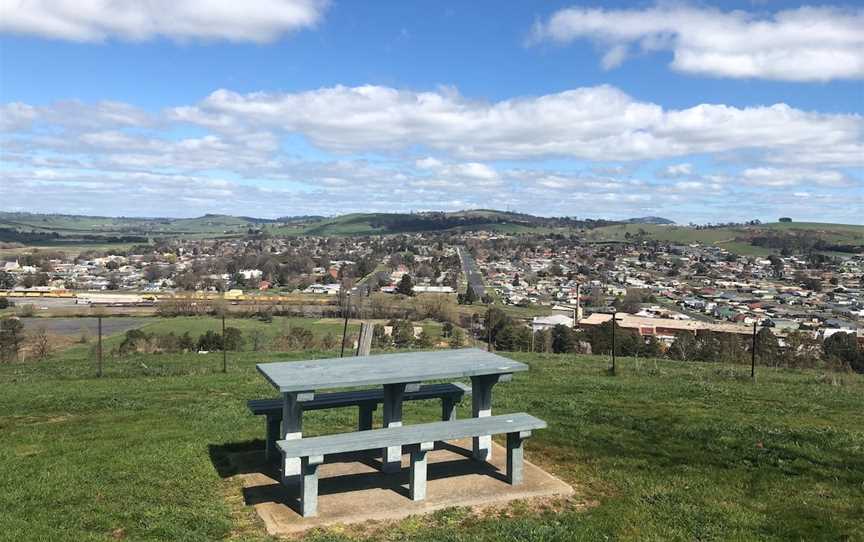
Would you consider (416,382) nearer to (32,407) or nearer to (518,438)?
(518,438)

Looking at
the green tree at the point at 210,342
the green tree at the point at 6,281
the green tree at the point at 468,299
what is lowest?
the green tree at the point at 6,281

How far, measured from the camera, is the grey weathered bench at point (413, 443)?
19.0ft

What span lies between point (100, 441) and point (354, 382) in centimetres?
373

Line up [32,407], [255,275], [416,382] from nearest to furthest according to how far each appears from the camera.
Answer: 1. [416,382]
2. [32,407]
3. [255,275]

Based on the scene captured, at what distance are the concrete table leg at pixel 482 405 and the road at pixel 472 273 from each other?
5572 centimetres

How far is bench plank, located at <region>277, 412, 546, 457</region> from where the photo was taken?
19.5ft

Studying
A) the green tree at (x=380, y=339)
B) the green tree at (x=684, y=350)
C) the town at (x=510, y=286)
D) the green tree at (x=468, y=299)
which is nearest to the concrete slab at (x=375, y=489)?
the green tree at (x=380, y=339)

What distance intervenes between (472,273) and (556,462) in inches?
3426

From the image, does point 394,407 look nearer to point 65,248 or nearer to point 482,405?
point 482,405

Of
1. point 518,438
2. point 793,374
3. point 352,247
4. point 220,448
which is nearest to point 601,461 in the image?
point 518,438

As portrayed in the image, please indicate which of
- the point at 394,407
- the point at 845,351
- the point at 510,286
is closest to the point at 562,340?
the point at 845,351

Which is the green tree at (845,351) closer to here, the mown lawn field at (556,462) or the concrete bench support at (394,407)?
the mown lawn field at (556,462)

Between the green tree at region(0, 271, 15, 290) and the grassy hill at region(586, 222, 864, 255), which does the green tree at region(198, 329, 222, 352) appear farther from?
the grassy hill at region(586, 222, 864, 255)

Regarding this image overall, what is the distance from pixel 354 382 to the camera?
6344 mm
